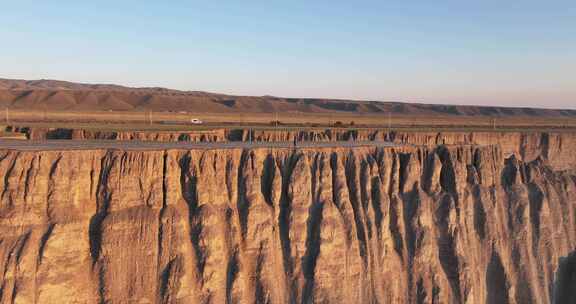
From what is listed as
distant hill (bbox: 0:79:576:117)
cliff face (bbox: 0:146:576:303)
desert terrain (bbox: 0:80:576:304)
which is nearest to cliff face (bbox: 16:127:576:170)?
desert terrain (bbox: 0:80:576:304)

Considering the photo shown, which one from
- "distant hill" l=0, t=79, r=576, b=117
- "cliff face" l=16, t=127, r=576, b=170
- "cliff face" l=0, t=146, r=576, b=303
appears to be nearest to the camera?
"cliff face" l=0, t=146, r=576, b=303

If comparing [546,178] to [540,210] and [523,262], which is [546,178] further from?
[523,262]

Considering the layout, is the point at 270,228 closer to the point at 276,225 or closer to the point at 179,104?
the point at 276,225

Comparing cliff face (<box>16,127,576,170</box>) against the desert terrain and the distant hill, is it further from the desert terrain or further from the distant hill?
the distant hill

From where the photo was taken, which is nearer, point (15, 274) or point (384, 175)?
point (15, 274)

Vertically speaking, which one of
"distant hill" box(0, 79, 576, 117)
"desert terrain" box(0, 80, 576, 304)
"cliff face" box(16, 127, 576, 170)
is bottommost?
"desert terrain" box(0, 80, 576, 304)

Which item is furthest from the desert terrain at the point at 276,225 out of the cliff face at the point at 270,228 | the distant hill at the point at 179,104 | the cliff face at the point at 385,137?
the distant hill at the point at 179,104

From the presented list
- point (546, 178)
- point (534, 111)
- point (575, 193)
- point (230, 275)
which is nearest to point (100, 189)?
point (230, 275)

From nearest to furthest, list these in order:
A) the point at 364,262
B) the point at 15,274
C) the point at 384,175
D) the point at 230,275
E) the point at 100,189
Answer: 1. the point at 15,274
2. the point at 100,189
3. the point at 230,275
4. the point at 364,262
5. the point at 384,175
